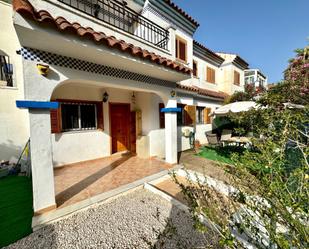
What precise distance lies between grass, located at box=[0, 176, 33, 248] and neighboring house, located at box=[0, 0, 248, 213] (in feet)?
1.59

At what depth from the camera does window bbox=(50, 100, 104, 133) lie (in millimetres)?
6648

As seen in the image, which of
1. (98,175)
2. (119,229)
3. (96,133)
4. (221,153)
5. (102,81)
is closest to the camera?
(119,229)

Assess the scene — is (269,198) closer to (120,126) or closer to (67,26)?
(67,26)

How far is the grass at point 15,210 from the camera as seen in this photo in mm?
3135

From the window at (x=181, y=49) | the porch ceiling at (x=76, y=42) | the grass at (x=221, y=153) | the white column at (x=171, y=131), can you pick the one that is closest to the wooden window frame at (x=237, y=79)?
the window at (x=181, y=49)

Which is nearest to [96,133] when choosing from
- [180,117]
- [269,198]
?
[180,117]

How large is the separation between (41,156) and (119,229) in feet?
8.22

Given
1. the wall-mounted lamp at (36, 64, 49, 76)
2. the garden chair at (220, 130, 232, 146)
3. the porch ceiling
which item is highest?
the porch ceiling

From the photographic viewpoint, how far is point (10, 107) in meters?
6.75

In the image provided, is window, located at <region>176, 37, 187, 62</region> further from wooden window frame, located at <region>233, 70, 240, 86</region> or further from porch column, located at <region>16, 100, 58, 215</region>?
wooden window frame, located at <region>233, 70, 240, 86</region>

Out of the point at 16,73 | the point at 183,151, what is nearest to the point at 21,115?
the point at 16,73

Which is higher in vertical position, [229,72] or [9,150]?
[229,72]

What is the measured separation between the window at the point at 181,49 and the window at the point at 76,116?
228 inches

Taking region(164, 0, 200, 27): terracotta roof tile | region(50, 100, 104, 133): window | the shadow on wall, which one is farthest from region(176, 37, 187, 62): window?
the shadow on wall
